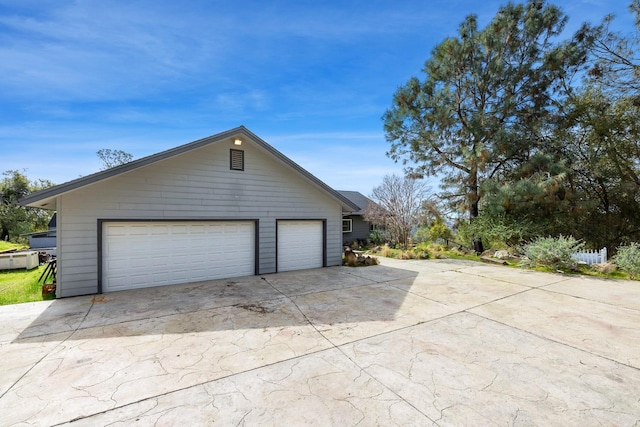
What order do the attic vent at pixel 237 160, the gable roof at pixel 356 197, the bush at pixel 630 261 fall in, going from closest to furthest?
the bush at pixel 630 261 → the attic vent at pixel 237 160 → the gable roof at pixel 356 197

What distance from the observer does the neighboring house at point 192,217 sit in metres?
6.27

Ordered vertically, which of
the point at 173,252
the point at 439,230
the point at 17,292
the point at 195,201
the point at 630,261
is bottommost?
the point at 17,292

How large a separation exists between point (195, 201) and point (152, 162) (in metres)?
1.43

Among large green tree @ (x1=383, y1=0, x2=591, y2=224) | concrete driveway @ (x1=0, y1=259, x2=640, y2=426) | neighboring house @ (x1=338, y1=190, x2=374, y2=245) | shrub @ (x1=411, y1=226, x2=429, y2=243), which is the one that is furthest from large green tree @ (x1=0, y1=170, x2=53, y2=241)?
large green tree @ (x1=383, y1=0, x2=591, y2=224)

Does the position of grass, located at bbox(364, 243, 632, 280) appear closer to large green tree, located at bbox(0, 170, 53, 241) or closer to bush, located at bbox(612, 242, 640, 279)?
bush, located at bbox(612, 242, 640, 279)

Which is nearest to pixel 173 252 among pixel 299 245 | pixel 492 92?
pixel 299 245

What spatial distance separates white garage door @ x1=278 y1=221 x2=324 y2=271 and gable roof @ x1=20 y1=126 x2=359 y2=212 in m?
1.44

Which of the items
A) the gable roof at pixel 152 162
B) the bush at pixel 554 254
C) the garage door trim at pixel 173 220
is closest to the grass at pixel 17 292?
the garage door trim at pixel 173 220

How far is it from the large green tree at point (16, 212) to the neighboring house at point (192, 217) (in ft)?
83.8

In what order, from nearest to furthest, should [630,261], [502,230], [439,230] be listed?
[630,261], [502,230], [439,230]

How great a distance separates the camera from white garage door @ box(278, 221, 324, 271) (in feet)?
29.9

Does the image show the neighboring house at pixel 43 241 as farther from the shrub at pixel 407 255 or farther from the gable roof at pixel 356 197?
the shrub at pixel 407 255

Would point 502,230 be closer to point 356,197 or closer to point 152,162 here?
point 356,197

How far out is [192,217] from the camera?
7508mm
